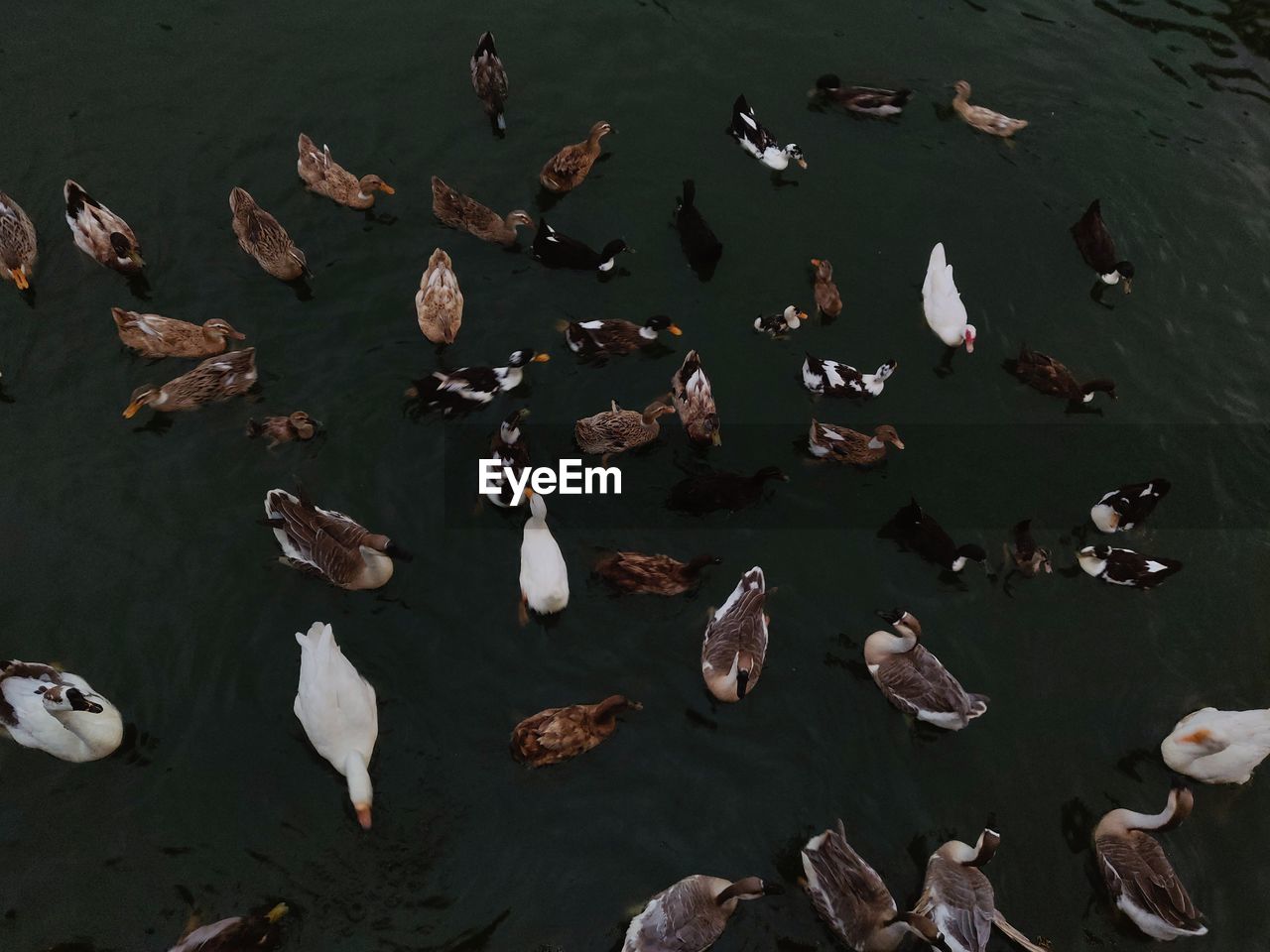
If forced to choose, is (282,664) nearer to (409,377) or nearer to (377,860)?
(377,860)

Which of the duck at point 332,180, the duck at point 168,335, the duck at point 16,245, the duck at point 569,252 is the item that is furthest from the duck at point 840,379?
Result: the duck at point 16,245

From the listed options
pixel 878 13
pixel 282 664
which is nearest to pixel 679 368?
pixel 282 664

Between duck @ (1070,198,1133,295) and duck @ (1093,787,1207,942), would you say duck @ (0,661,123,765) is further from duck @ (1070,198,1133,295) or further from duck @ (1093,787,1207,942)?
duck @ (1070,198,1133,295)

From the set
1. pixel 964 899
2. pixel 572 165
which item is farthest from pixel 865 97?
pixel 964 899

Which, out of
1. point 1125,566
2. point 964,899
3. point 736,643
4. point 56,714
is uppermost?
point 1125,566

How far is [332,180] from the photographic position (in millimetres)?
12336

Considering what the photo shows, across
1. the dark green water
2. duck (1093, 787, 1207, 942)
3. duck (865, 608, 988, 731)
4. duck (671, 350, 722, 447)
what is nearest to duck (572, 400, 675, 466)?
duck (671, 350, 722, 447)

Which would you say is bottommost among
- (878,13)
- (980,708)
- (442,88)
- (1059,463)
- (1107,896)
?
(1107,896)

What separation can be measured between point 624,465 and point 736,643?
2.78 m

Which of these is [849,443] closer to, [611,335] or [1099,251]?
[611,335]

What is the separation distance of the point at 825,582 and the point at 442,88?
9708 mm

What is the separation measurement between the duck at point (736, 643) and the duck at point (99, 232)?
8794 mm

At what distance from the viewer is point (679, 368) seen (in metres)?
11.4

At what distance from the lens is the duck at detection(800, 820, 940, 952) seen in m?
8.00
